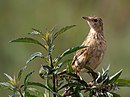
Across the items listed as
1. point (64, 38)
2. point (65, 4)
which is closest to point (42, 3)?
point (65, 4)

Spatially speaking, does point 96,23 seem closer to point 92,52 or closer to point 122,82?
point 92,52

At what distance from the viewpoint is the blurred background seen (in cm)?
1253

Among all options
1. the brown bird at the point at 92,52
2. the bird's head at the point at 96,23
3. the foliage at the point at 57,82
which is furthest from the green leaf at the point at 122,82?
the bird's head at the point at 96,23

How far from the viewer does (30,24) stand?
1348cm

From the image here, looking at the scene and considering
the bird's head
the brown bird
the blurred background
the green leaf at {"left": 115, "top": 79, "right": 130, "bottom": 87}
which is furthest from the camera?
the blurred background

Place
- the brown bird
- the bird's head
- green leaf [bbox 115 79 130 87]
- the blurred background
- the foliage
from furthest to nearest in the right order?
1. the blurred background
2. the bird's head
3. the brown bird
4. green leaf [bbox 115 79 130 87]
5. the foliage

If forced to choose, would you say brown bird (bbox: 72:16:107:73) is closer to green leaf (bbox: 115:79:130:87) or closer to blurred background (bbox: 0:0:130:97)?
green leaf (bbox: 115:79:130:87)

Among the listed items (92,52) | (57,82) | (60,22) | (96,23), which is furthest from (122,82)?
(60,22)

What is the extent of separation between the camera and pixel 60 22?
13.5 m

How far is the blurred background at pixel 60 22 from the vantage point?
41.1 feet

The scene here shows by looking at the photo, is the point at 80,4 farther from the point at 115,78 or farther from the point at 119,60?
the point at 115,78

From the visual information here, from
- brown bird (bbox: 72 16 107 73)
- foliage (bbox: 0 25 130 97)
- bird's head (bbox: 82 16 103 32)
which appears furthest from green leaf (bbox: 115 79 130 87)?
bird's head (bbox: 82 16 103 32)

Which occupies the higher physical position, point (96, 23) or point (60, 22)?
point (60, 22)

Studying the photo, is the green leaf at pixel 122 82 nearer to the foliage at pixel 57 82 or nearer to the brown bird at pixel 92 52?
the foliage at pixel 57 82
